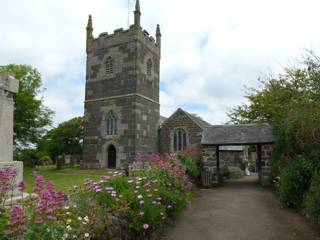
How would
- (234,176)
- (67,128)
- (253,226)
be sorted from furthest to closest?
1. (67,128)
2. (234,176)
3. (253,226)

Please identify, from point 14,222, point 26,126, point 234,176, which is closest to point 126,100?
point 26,126

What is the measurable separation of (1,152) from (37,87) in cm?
2018

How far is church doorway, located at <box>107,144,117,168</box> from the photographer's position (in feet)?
69.2

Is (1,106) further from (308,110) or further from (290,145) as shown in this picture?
(290,145)

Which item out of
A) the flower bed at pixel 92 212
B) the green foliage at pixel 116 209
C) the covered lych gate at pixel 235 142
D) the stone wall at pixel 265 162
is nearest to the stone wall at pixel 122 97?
the covered lych gate at pixel 235 142

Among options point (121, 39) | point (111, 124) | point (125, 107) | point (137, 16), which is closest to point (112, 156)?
point (111, 124)

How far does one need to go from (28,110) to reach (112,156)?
7.66 m

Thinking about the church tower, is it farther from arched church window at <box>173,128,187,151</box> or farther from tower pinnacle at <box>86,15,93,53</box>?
arched church window at <box>173,128,187,151</box>

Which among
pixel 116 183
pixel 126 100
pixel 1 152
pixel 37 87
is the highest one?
pixel 37 87

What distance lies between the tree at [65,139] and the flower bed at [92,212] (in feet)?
78.3

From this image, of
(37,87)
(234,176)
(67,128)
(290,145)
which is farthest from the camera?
(67,128)

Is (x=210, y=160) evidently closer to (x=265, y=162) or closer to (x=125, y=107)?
(x=265, y=162)

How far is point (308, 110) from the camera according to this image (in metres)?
7.87

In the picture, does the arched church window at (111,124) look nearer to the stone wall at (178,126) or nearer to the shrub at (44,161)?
the stone wall at (178,126)
